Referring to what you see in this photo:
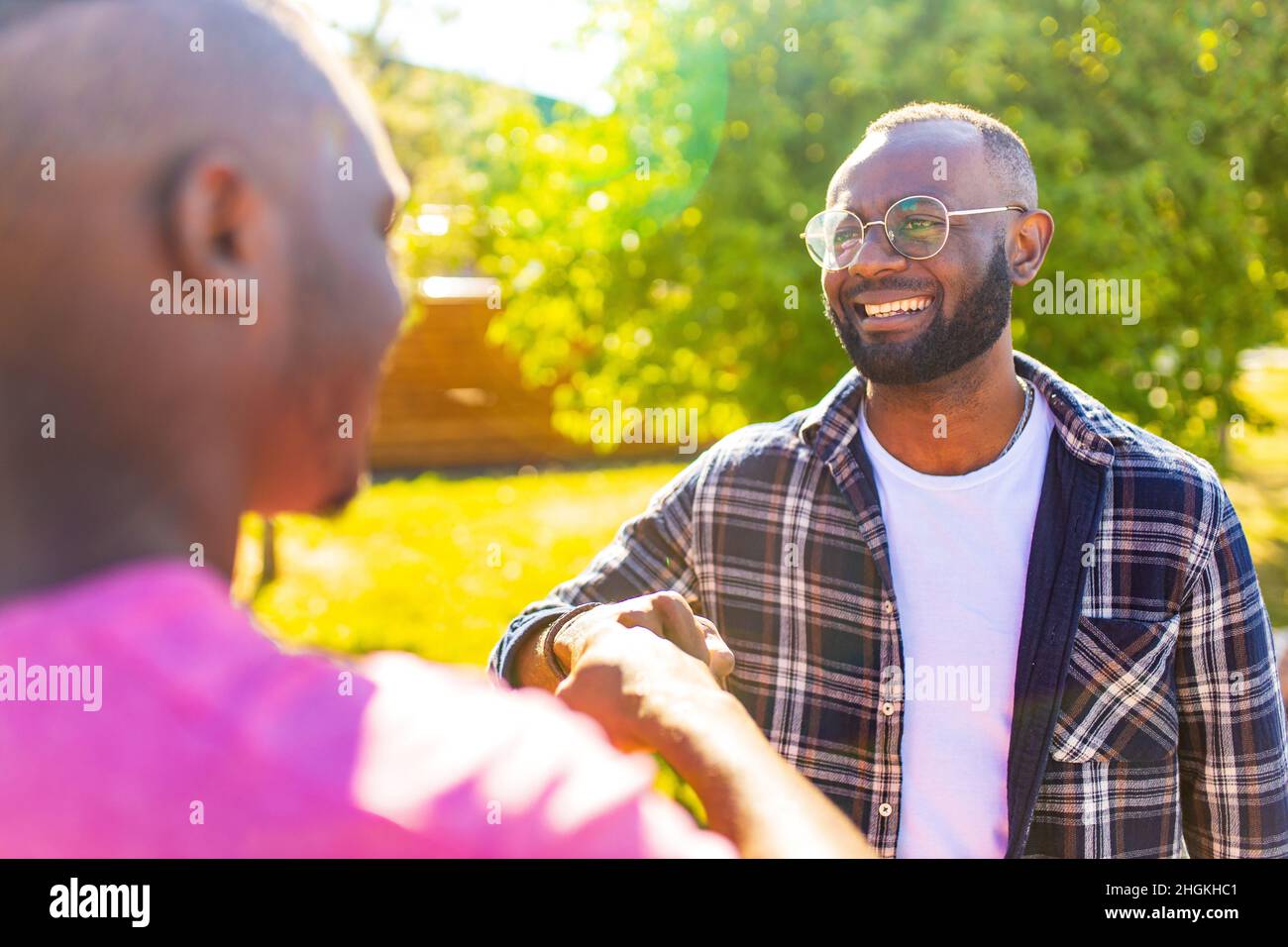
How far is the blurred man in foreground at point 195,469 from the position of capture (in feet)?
2.31

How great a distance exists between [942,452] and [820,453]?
0.96 feet

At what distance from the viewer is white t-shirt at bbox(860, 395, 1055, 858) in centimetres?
234

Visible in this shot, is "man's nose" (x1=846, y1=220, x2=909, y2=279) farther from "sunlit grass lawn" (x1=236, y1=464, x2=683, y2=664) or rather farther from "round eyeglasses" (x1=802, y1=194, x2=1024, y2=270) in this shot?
"sunlit grass lawn" (x1=236, y1=464, x2=683, y2=664)

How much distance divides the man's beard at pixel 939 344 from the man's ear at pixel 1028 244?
0.13m

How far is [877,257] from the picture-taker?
2.76 meters

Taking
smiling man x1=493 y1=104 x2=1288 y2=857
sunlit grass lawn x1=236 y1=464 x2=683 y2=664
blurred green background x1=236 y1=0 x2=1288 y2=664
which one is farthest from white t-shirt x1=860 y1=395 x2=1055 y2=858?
sunlit grass lawn x1=236 y1=464 x2=683 y2=664

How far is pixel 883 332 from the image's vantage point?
277 cm

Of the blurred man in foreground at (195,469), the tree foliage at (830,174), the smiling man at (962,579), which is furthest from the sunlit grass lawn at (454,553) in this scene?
the blurred man in foreground at (195,469)

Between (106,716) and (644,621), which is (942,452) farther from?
(106,716)

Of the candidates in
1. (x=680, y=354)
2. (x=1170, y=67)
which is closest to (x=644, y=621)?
(x=680, y=354)

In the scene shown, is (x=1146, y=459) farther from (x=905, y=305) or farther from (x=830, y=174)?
(x=830, y=174)

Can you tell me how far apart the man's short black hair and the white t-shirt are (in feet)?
2.03

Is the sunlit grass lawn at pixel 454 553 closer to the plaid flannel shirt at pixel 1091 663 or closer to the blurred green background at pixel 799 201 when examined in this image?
the blurred green background at pixel 799 201

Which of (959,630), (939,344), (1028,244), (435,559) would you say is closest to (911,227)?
(939,344)
